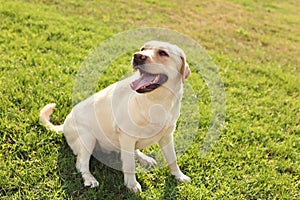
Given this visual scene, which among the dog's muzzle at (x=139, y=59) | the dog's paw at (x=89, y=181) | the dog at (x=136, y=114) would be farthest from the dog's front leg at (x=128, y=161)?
the dog's muzzle at (x=139, y=59)

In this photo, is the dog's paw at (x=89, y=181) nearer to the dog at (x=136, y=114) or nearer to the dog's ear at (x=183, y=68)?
the dog at (x=136, y=114)

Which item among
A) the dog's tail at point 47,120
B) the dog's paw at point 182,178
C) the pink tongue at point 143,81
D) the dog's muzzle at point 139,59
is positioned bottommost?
the dog's paw at point 182,178

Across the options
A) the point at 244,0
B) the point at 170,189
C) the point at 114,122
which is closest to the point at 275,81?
the point at 170,189

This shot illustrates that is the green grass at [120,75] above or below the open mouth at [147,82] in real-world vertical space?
below

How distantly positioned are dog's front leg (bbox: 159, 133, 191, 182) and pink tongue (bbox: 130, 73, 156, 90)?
758mm

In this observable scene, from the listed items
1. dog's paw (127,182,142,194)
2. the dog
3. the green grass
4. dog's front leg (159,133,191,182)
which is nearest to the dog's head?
the dog

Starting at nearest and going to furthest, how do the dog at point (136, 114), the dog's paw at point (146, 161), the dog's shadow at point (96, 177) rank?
the dog at point (136, 114), the dog's shadow at point (96, 177), the dog's paw at point (146, 161)

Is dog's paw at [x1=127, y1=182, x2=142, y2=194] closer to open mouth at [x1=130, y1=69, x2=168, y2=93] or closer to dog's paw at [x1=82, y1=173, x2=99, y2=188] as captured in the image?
dog's paw at [x1=82, y1=173, x2=99, y2=188]

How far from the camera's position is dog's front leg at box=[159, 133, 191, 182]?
332cm

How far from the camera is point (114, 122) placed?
3080 mm

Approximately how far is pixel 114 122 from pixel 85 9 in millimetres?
5737

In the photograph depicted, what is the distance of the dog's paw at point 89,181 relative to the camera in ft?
10.5

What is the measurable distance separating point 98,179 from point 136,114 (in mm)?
910

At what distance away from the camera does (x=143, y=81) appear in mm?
2703
